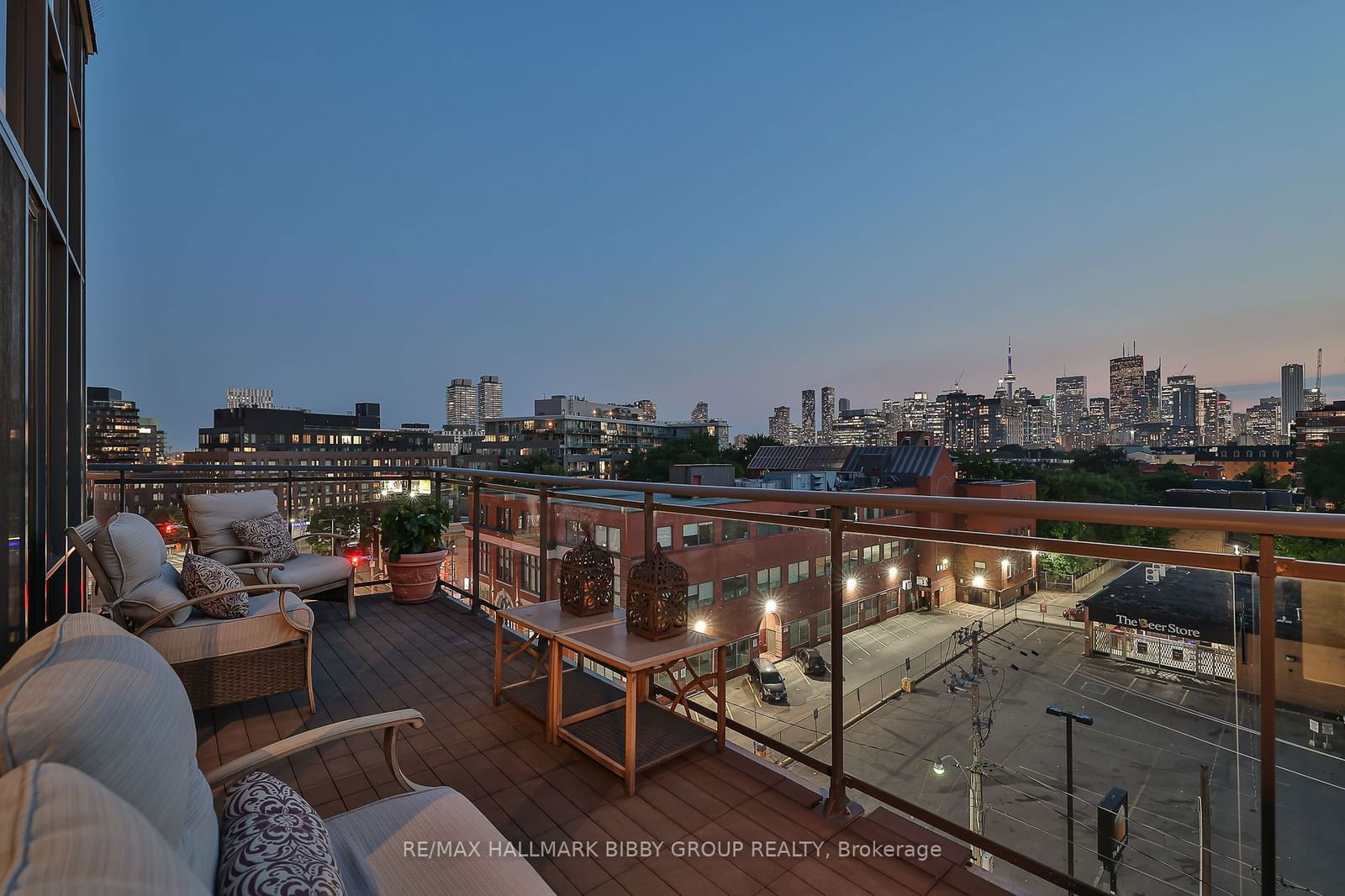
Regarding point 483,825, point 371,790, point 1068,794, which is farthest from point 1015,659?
point 371,790

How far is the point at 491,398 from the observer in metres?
111

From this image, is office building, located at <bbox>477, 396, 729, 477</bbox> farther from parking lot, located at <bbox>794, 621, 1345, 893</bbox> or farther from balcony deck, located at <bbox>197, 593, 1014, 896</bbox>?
parking lot, located at <bbox>794, 621, 1345, 893</bbox>

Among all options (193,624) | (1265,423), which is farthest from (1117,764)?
(1265,423)

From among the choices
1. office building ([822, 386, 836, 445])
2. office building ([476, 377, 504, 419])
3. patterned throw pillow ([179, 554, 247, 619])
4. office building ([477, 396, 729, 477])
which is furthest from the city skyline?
office building ([476, 377, 504, 419])

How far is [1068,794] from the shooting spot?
2.06m

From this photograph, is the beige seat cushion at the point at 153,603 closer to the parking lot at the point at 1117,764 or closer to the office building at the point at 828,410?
the parking lot at the point at 1117,764

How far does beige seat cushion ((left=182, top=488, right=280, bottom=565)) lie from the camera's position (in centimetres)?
461

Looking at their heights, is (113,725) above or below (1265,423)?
below

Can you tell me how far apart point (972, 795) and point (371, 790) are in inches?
96.1

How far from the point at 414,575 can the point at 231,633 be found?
2250 millimetres

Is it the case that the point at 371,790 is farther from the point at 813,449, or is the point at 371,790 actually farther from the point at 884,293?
the point at 884,293

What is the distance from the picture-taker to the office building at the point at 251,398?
68188 millimetres

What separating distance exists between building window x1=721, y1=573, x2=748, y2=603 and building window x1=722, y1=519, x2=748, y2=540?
0.64 feet

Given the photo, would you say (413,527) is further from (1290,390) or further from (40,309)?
(1290,390)
